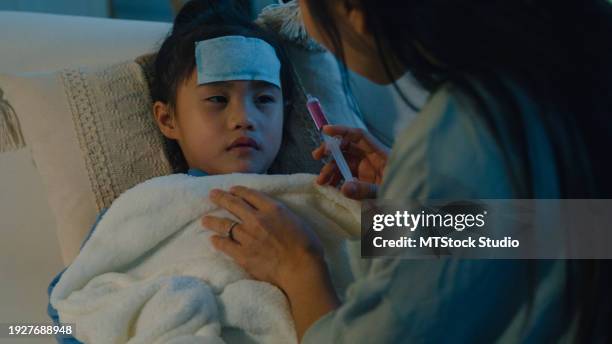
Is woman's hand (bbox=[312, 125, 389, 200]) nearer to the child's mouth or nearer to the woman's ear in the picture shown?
the child's mouth

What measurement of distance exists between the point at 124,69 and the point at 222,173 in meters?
0.26

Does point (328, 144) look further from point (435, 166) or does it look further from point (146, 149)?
point (435, 166)

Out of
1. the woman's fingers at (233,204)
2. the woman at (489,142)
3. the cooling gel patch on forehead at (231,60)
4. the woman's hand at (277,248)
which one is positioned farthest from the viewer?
the cooling gel patch on forehead at (231,60)

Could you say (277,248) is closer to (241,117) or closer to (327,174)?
(327,174)

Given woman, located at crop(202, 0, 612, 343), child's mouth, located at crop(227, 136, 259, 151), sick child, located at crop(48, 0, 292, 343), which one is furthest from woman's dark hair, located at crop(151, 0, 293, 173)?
woman, located at crop(202, 0, 612, 343)

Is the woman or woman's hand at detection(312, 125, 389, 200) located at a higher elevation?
woman's hand at detection(312, 125, 389, 200)

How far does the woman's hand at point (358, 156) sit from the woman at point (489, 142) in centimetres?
34

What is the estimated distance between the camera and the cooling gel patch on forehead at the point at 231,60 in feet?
3.25

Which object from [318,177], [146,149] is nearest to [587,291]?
[318,177]

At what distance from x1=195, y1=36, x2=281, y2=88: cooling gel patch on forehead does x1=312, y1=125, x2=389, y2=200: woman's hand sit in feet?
0.54

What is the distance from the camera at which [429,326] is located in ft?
1.76

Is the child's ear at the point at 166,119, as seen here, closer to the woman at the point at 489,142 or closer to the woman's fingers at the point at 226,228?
the woman's fingers at the point at 226,228

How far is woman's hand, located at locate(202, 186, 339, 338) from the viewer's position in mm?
741

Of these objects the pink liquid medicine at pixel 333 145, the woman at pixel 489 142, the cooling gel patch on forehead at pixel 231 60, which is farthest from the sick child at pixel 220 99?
the woman at pixel 489 142
